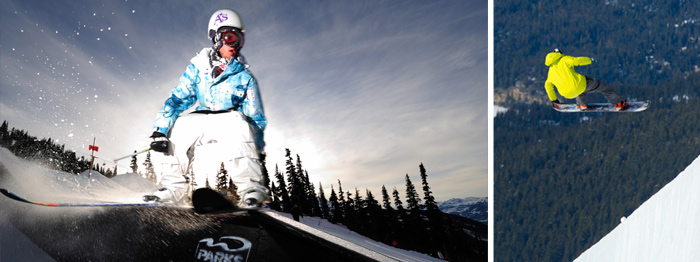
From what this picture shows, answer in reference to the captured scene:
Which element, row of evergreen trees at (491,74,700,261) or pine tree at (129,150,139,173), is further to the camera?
row of evergreen trees at (491,74,700,261)

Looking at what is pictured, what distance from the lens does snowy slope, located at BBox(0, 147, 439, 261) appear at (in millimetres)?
2123

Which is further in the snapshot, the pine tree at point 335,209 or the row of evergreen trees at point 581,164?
the row of evergreen trees at point 581,164

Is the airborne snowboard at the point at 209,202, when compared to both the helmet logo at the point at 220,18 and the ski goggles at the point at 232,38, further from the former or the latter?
the helmet logo at the point at 220,18

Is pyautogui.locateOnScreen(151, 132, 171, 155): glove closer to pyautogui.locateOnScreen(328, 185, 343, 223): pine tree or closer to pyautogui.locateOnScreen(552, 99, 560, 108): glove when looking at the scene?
pyautogui.locateOnScreen(328, 185, 343, 223): pine tree

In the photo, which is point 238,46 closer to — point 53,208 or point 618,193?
point 53,208

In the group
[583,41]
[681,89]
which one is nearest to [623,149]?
[681,89]

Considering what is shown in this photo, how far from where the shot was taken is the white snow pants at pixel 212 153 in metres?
2.72

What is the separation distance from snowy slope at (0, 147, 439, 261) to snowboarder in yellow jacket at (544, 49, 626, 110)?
6.87m

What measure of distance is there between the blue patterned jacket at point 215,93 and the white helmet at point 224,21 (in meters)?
0.18

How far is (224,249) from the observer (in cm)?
223

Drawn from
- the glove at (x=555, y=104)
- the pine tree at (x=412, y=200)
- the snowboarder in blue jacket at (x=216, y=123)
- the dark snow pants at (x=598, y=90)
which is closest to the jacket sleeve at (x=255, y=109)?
the snowboarder in blue jacket at (x=216, y=123)

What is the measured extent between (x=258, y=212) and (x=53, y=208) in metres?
1.00

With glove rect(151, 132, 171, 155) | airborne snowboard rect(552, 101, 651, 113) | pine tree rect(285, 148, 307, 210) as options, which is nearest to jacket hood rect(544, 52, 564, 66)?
airborne snowboard rect(552, 101, 651, 113)

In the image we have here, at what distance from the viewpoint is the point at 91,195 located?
2.85 metres
